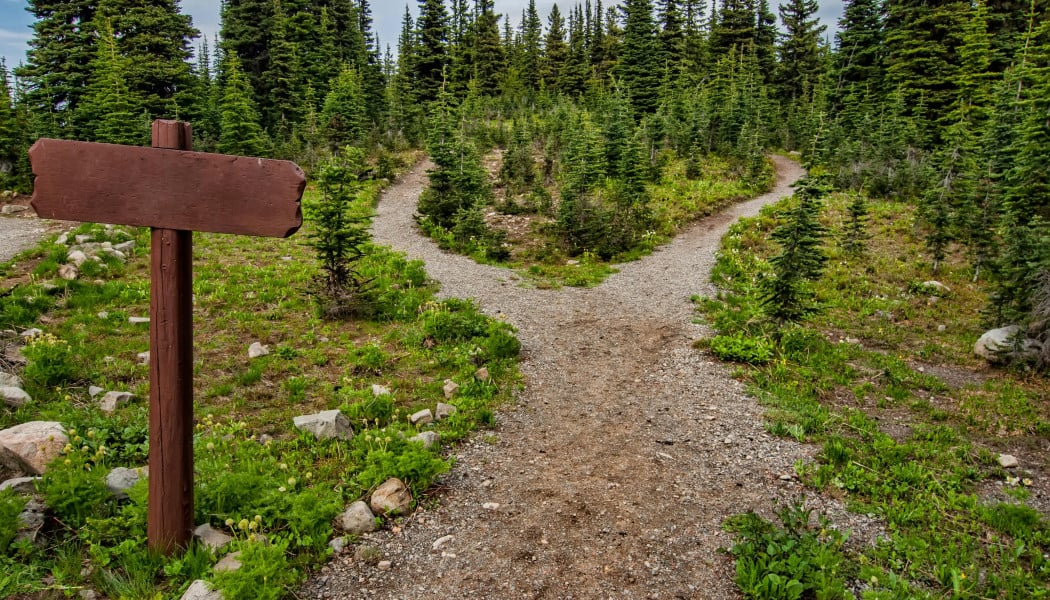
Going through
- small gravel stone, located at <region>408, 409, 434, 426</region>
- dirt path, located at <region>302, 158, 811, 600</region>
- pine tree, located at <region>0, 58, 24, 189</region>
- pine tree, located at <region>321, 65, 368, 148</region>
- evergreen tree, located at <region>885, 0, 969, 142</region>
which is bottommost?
dirt path, located at <region>302, 158, 811, 600</region>

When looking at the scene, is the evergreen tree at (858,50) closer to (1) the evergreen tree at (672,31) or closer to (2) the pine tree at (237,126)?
(1) the evergreen tree at (672,31)

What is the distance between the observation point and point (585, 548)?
15.7 ft

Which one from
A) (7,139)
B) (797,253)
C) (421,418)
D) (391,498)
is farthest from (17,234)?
(797,253)

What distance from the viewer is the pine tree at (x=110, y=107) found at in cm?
2325

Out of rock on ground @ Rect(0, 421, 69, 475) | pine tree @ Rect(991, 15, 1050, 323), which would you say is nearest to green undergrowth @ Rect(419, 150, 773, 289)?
pine tree @ Rect(991, 15, 1050, 323)

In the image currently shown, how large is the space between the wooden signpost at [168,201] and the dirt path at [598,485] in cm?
211

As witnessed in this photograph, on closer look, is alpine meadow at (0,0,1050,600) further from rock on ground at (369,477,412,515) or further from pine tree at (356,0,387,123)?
pine tree at (356,0,387,123)

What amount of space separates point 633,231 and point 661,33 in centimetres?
3539

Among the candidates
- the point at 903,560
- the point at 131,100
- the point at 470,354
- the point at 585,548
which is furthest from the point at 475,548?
the point at 131,100

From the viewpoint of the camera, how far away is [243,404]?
722 centimetres

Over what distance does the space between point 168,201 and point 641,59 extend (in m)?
45.3

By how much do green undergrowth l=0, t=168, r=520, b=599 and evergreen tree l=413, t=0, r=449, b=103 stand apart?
94.5 feet

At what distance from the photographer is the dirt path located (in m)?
4.40

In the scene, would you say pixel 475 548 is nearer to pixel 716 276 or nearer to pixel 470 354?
pixel 470 354
